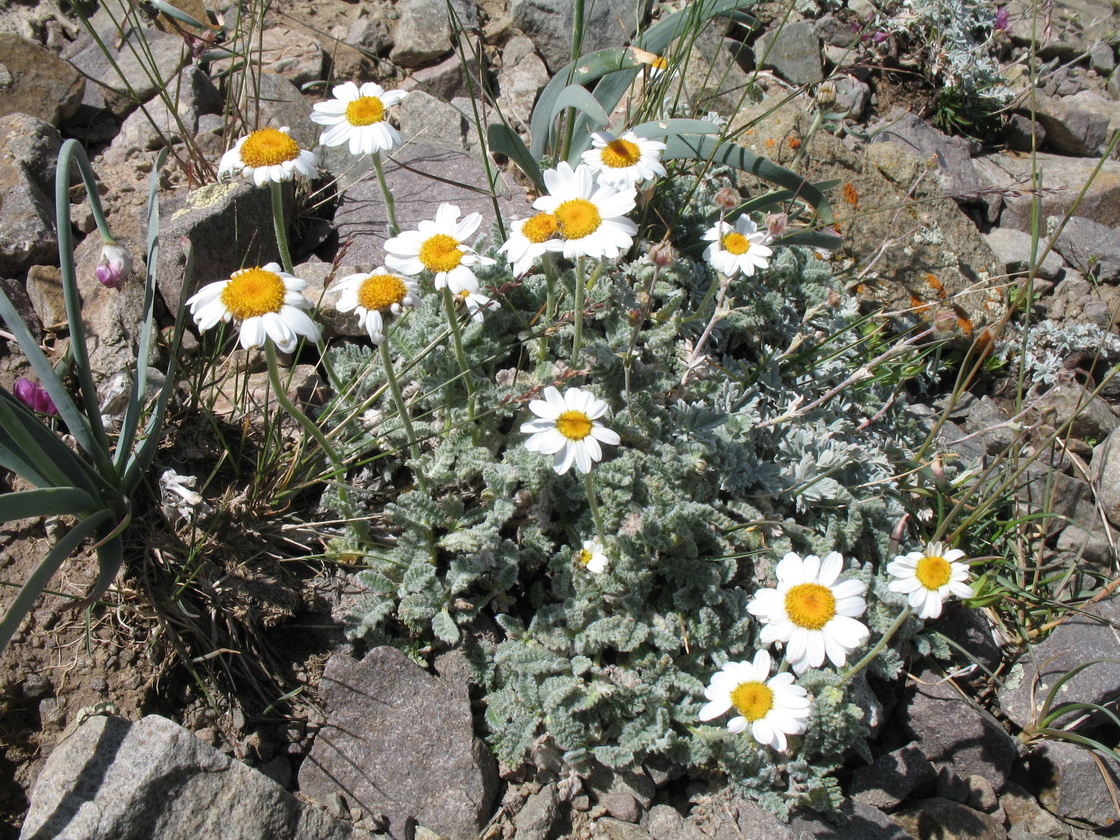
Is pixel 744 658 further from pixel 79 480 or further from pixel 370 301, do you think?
pixel 79 480

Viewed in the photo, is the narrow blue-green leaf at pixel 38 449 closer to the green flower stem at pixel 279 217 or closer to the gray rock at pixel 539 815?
the green flower stem at pixel 279 217

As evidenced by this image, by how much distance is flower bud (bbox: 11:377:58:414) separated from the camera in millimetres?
2553

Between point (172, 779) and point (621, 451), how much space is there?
1765mm

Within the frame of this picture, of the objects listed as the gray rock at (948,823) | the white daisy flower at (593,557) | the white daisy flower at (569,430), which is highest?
the white daisy flower at (569,430)

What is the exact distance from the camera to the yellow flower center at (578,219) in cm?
228

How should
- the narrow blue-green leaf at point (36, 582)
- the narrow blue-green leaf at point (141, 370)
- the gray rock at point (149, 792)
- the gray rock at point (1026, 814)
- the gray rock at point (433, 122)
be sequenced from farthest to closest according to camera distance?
1. the gray rock at point (433, 122)
2. the gray rock at point (1026, 814)
3. the narrow blue-green leaf at point (141, 370)
4. the gray rock at point (149, 792)
5. the narrow blue-green leaf at point (36, 582)

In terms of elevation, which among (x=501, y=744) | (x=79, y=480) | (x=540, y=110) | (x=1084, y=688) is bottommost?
(x=1084, y=688)

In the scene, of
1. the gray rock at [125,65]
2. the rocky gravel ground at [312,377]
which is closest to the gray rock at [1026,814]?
the rocky gravel ground at [312,377]

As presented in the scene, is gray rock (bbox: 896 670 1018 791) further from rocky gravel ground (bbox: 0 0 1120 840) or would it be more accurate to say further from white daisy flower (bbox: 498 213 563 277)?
white daisy flower (bbox: 498 213 563 277)

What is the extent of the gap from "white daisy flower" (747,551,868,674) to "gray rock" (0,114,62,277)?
3.26m

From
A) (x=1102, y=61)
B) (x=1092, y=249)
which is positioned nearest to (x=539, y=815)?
(x=1092, y=249)

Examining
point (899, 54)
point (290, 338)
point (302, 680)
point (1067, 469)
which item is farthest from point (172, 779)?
point (899, 54)

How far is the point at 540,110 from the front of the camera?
3.46 m

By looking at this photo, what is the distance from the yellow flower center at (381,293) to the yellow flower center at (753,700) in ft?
4.95
